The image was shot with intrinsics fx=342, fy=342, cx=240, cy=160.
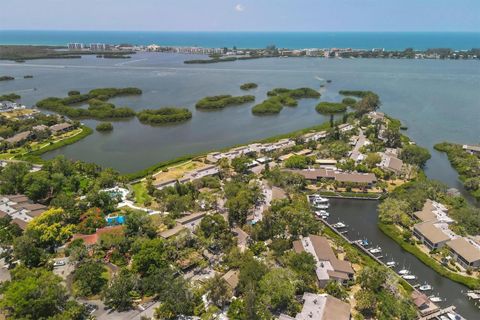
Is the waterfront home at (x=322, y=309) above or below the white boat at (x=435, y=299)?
above

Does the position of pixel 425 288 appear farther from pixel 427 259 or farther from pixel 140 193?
pixel 140 193

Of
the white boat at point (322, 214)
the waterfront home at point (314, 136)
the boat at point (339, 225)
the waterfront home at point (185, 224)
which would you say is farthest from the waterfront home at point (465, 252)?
the waterfront home at point (314, 136)

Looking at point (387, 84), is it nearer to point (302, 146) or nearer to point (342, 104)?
point (342, 104)

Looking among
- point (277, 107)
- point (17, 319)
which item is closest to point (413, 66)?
point (277, 107)

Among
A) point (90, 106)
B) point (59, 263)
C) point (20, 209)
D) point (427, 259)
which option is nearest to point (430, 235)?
point (427, 259)

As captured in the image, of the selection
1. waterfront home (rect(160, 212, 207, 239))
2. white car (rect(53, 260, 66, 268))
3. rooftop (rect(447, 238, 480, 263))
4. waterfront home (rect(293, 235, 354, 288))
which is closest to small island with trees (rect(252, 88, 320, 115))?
waterfront home (rect(160, 212, 207, 239))

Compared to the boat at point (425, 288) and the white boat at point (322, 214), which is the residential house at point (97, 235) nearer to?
the white boat at point (322, 214)
